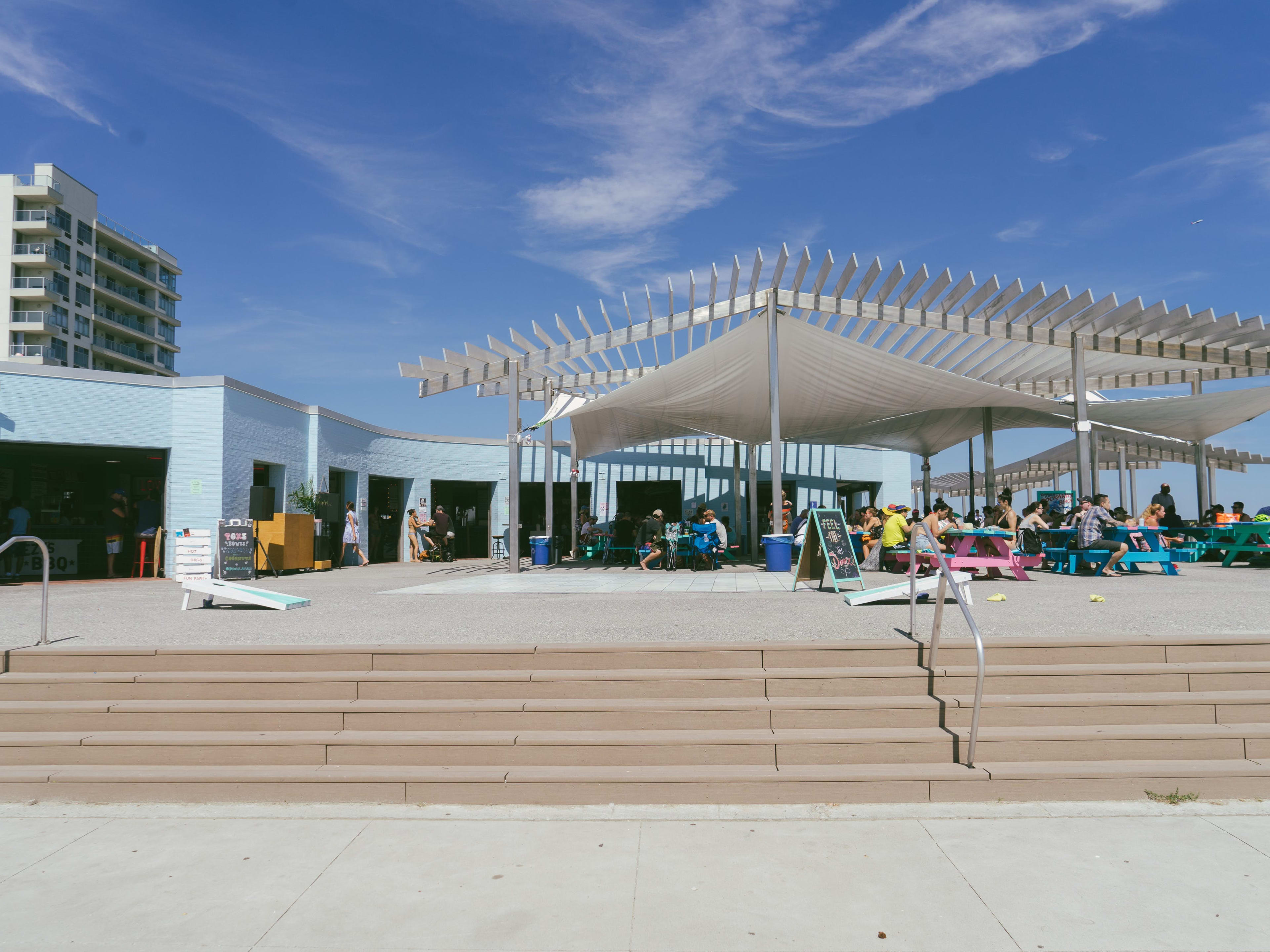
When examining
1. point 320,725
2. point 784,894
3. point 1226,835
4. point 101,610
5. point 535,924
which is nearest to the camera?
point 535,924

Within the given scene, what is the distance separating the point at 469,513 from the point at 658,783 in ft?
58.9

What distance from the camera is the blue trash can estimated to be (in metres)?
12.0

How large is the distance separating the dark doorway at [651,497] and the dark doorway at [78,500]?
33.5 feet

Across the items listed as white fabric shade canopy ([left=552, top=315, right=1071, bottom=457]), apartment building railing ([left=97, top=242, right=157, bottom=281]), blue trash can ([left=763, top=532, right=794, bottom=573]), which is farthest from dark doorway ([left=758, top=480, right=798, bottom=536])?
apartment building railing ([left=97, top=242, right=157, bottom=281])

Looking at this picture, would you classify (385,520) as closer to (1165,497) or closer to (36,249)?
(1165,497)

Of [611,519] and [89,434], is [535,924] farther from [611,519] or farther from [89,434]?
[611,519]

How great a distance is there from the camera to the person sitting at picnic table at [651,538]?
13.6 metres

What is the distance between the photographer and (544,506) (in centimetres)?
2125

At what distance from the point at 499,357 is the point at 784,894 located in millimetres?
11761

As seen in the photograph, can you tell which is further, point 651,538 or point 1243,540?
point 651,538

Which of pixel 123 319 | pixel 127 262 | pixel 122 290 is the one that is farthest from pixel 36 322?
pixel 127 262

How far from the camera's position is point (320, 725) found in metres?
4.43

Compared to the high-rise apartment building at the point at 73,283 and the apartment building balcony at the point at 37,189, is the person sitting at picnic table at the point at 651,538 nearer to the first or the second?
the high-rise apartment building at the point at 73,283

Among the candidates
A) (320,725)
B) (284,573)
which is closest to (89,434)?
(284,573)
